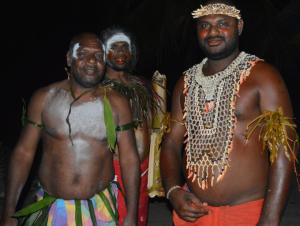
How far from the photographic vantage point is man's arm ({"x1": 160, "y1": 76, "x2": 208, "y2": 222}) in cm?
253

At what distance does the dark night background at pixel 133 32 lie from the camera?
6688 millimetres

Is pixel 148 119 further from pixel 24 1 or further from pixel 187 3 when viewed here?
pixel 24 1

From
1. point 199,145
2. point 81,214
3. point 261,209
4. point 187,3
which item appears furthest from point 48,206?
point 187,3

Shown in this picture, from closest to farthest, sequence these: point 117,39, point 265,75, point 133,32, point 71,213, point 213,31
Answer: point 265,75, point 213,31, point 71,213, point 117,39, point 133,32

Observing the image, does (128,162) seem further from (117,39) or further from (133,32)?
(133,32)

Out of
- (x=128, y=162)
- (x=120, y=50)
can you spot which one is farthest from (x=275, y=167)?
(x=120, y=50)

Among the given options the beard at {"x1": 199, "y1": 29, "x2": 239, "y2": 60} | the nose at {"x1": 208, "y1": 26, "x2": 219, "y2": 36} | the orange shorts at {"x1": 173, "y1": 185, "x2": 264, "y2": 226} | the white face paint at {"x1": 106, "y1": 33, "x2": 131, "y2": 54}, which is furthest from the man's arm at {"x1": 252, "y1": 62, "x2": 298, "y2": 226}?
the white face paint at {"x1": 106, "y1": 33, "x2": 131, "y2": 54}

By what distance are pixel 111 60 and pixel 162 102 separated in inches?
29.3

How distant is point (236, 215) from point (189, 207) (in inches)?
12.3

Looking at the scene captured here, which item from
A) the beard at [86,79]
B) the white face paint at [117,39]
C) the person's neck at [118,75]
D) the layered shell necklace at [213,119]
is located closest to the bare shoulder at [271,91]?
the layered shell necklace at [213,119]

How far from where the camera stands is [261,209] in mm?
2311

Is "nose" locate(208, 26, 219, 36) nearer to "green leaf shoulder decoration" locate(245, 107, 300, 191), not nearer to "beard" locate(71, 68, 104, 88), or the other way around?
"green leaf shoulder decoration" locate(245, 107, 300, 191)

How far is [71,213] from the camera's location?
2.69 meters

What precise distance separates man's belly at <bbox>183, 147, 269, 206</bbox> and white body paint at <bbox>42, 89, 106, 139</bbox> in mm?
981
